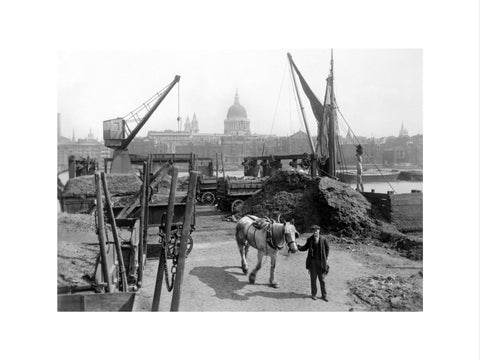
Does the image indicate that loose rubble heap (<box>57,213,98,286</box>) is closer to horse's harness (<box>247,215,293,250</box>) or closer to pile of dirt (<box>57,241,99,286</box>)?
pile of dirt (<box>57,241,99,286</box>)

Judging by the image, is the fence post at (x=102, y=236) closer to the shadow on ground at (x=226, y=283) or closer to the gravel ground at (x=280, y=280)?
the gravel ground at (x=280, y=280)

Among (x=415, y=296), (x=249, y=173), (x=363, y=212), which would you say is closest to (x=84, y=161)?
(x=249, y=173)

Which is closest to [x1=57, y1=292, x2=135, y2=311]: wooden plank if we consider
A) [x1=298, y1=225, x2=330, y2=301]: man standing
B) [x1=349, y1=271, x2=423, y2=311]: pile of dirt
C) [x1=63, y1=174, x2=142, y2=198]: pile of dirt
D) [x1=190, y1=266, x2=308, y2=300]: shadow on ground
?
[x1=190, y1=266, x2=308, y2=300]: shadow on ground

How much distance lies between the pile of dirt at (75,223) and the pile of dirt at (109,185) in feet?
16.4

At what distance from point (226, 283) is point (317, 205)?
20.3ft

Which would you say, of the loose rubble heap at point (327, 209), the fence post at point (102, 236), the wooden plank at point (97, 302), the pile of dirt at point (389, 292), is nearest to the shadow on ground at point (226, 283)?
the pile of dirt at point (389, 292)

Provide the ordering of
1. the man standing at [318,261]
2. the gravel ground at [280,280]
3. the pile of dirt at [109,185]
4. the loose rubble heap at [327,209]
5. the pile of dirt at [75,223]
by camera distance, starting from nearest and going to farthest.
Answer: the gravel ground at [280,280] < the man standing at [318,261] < the pile of dirt at [75,223] < the loose rubble heap at [327,209] < the pile of dirt at [109,185]

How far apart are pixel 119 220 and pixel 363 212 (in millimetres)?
8063

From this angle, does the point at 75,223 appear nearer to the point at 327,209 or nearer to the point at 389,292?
the point at 327,209

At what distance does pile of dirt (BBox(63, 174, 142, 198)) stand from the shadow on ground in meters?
9.70

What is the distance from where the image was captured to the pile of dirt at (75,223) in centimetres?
1137

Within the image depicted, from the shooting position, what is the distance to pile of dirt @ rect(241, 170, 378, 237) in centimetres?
1295

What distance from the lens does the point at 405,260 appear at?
1030 cm
